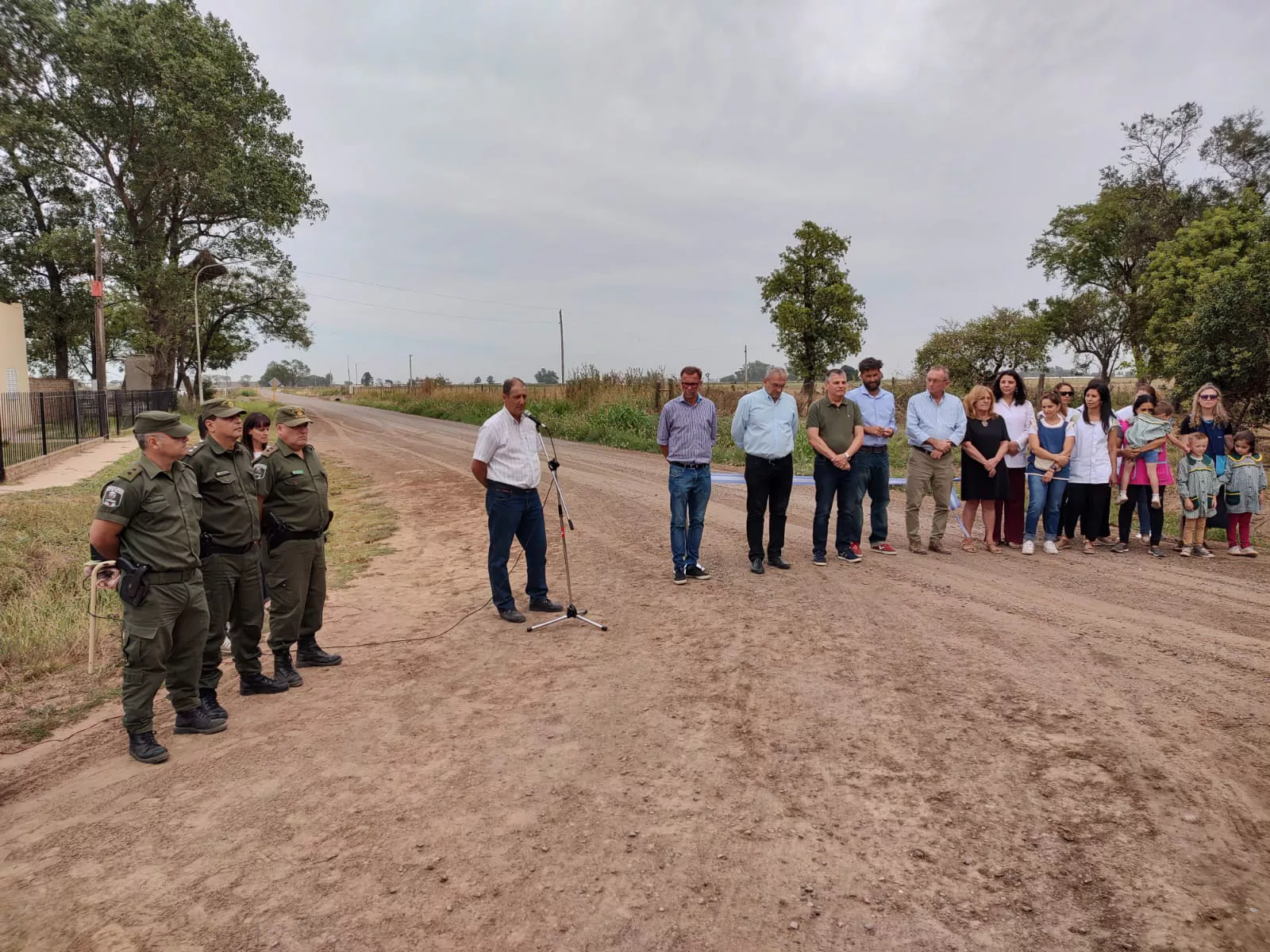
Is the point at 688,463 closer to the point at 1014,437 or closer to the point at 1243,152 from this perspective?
the point at 1014,437

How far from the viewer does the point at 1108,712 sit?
12.9ft

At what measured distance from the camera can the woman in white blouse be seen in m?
7.88

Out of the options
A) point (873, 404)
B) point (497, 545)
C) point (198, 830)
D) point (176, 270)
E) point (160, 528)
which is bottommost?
point (198, 830)

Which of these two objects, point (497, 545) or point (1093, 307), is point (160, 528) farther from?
point (1093, 307)

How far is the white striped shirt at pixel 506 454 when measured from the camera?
19.4 feet

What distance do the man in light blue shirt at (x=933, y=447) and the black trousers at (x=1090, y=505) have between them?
145 centimetres

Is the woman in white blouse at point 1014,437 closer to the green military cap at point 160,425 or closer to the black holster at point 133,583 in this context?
the green military cap at point 160,425

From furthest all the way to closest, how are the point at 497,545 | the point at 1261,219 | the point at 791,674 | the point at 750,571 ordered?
1. the point at 1261,219
2. the point at 750,571
3. the point at 497,545
4. the point at 791,674

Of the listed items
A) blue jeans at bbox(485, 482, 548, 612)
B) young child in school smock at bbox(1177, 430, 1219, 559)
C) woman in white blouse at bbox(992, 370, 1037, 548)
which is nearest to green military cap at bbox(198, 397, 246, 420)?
blue jeans at bbox(485, 482, 548, 612)

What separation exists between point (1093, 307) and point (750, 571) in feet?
129

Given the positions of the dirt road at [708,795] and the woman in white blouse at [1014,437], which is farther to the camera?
the woman in white blouse at [1014,437]

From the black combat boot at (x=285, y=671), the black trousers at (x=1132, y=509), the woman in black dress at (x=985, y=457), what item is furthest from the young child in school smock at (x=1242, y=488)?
the black combat boot at (x=285, y=671)

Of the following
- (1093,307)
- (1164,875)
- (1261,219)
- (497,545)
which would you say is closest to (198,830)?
(497,545)

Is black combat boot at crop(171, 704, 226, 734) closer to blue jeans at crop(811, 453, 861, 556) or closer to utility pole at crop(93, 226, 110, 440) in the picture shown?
blue jeans at crop(811, 453, 861, 556)
